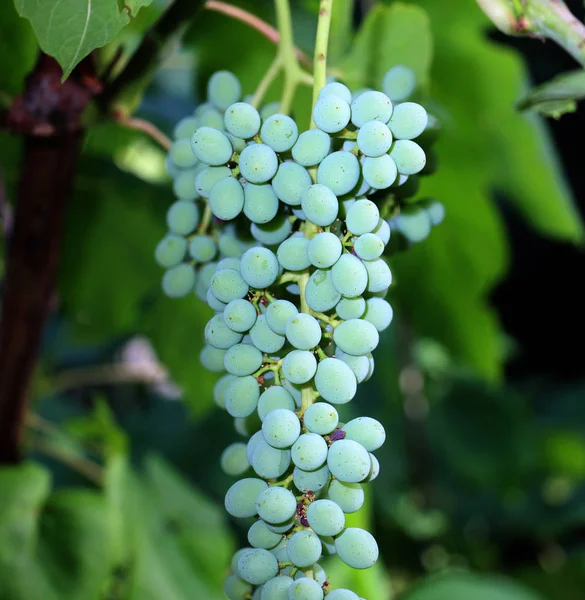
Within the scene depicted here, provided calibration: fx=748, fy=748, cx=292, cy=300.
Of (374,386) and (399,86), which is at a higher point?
(399,86)

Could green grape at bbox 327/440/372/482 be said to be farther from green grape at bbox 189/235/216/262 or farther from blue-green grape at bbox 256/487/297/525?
green grape at bbox 189/235/216/262

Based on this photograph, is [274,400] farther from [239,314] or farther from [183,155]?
[183,155]

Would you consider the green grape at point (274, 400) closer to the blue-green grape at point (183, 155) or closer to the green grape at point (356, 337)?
the green grape at point (356, 337)

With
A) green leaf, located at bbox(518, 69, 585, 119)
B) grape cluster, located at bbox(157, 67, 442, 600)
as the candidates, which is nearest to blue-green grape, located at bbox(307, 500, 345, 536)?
grape cluster, located at bbox(157, 67, 442, 600)

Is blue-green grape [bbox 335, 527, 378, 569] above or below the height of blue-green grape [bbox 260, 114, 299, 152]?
below

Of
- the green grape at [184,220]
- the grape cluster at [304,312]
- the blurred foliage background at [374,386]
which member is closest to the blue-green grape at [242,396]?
the grape cluster at [304,312]

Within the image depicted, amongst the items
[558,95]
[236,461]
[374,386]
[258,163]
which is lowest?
[374,386]

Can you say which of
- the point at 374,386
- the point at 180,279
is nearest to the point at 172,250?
the point at 180,279
